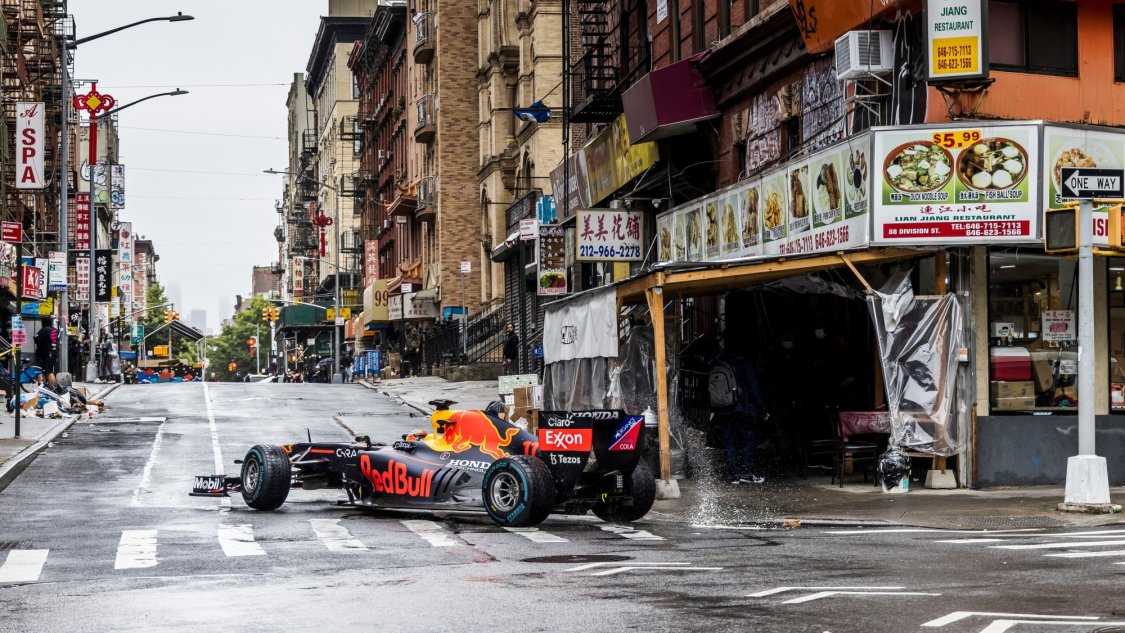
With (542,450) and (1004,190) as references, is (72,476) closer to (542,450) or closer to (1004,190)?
(542,450)

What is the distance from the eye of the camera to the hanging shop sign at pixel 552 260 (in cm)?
3359

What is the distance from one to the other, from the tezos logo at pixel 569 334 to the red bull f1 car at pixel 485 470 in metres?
6.00

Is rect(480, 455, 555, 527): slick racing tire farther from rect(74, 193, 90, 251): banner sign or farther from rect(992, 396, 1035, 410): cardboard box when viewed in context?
rect(74, 193, 90, 251): banner sign

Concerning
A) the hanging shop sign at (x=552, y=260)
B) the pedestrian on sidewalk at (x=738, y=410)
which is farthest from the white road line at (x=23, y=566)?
the hanging shop sign at (x=552, y=260)

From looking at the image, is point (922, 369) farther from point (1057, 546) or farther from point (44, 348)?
point (44, 348)

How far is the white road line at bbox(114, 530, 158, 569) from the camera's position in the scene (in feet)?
39.0

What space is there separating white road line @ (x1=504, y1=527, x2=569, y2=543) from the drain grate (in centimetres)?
383

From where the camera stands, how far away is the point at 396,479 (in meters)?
15.7

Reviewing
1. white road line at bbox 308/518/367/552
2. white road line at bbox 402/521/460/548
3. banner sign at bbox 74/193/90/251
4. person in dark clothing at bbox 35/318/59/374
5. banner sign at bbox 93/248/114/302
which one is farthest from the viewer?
banner sign at bbox 74/193/90/251

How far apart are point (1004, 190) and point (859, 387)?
458 centimetres

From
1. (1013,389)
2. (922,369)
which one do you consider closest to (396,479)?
(922,369)

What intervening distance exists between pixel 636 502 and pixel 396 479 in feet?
8.21

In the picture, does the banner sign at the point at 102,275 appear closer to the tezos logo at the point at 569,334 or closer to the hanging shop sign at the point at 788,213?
the hanging shop sign at the point at 788,213

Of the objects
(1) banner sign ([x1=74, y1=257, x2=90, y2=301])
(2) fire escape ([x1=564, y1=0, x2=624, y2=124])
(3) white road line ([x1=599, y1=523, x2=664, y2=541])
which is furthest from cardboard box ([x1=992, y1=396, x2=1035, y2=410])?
(1) banner sign ([x1=74, y1=257, x2=90, y2=301])
